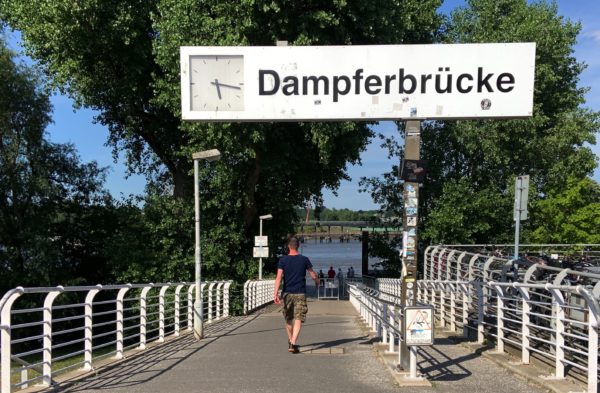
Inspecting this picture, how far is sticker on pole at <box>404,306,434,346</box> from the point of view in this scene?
636 cm

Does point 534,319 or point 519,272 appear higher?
point 519,272

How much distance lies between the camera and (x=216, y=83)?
7.02 metres

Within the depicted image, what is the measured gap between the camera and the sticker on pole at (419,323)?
250 inches

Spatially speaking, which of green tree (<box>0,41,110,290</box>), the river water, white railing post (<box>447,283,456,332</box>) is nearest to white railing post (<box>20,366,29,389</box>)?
white railing post (<box>447,283,456,332</box>)

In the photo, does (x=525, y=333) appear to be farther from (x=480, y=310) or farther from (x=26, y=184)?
(x=26, y=184)

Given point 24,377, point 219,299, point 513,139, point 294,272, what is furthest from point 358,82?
point 513,139

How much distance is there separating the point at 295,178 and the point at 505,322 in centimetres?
1805

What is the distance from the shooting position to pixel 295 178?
26234 mm

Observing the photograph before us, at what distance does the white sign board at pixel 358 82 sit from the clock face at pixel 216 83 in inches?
0.5

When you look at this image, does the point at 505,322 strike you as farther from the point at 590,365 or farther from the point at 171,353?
the point at 171,353

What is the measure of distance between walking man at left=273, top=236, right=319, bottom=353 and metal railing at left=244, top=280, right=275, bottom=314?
1329cm

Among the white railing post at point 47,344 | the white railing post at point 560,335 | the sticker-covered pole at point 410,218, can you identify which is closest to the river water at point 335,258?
the sticker-covered pole at point 410,218

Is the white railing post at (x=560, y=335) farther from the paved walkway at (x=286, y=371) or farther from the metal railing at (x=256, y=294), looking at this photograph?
the metal railing at (x=256, y=294)

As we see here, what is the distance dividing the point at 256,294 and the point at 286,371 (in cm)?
1817
